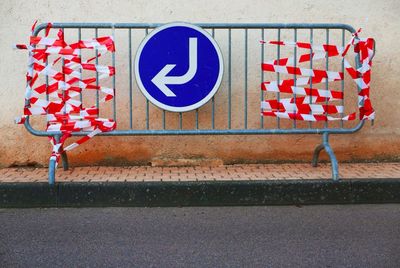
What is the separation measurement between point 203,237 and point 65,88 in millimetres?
2325

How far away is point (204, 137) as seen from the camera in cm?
702

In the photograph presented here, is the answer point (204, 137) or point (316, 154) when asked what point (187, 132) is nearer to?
point (204, 137)

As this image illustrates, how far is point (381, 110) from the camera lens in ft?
23.6

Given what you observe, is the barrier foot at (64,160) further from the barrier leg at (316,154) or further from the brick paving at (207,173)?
the barrier leg at (316,154)

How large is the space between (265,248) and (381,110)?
331 cm

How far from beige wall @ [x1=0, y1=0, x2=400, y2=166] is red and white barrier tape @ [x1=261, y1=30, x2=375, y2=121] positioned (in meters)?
0.60

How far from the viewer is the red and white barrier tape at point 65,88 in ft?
20.2

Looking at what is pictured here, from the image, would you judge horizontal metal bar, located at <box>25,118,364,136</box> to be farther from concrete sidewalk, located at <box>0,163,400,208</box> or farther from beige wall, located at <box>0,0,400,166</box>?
beige wall, located at <box>0,0,400,166</box>

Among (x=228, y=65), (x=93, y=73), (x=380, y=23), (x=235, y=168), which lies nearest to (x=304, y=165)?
(x=235, y=168)

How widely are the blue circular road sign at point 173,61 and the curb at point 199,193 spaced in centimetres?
95

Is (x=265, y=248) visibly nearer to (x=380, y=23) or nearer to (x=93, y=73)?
(x=93, y=73)

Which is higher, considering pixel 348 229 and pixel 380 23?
pixel 380 23

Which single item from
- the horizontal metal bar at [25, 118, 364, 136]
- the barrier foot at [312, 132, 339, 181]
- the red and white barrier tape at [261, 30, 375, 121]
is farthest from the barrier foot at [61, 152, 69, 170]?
the barrier foot at [312, 132, 339, 181]

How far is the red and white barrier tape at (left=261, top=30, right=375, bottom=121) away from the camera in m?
6.44
